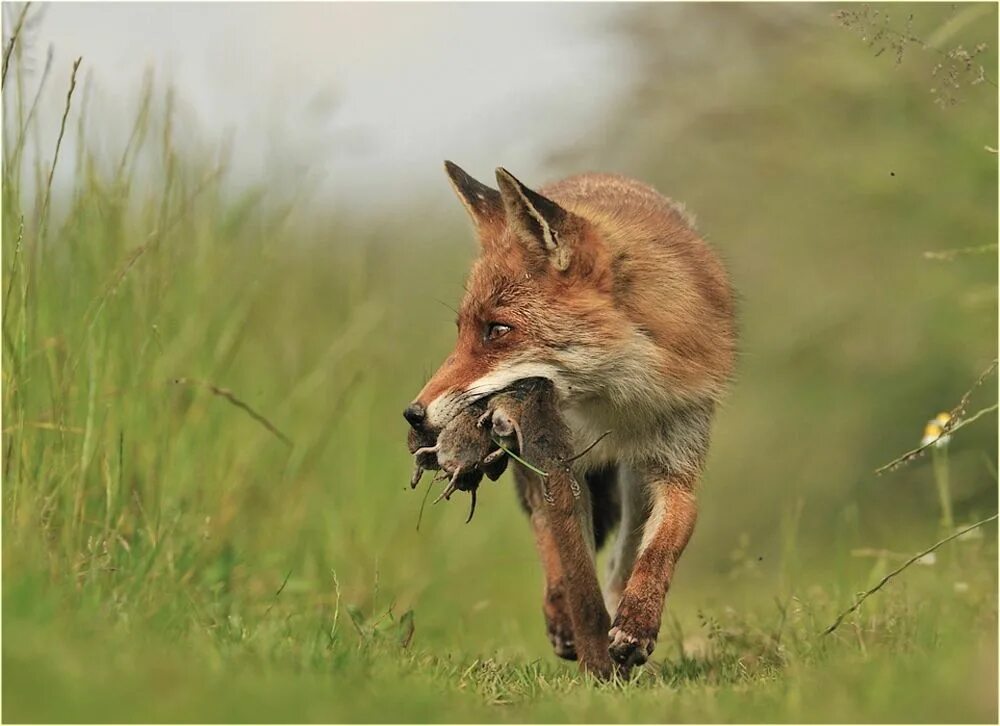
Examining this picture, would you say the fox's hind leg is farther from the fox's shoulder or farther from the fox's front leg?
the fox's shoulder

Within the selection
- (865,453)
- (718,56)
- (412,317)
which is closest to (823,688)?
(865,453)

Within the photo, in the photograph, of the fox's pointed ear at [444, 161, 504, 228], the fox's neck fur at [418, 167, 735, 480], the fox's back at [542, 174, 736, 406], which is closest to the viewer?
the fox's neck fur at [418, 167, 735, 480]

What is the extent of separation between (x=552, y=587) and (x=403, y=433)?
4.11 metres

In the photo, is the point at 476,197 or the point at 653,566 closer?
the point at 653,566

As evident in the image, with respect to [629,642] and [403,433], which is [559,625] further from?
[403,433]

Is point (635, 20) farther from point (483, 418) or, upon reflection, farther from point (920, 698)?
point (920, 698)

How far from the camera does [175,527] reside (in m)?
6.11

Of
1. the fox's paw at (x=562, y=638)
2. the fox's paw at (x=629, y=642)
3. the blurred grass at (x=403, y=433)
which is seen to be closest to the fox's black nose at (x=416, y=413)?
the blurred grass at (x=403, y=433)

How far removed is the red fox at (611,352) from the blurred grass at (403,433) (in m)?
0.56

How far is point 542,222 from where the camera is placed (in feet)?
19.0

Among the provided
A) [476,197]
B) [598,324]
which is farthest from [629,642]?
[476,197]

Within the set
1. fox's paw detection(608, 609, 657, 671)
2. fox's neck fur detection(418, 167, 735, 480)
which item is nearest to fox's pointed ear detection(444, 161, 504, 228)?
fox's neck fur detection(418, 167, 735, 480)

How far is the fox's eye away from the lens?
18.7 ft

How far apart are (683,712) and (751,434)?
6153 mm
